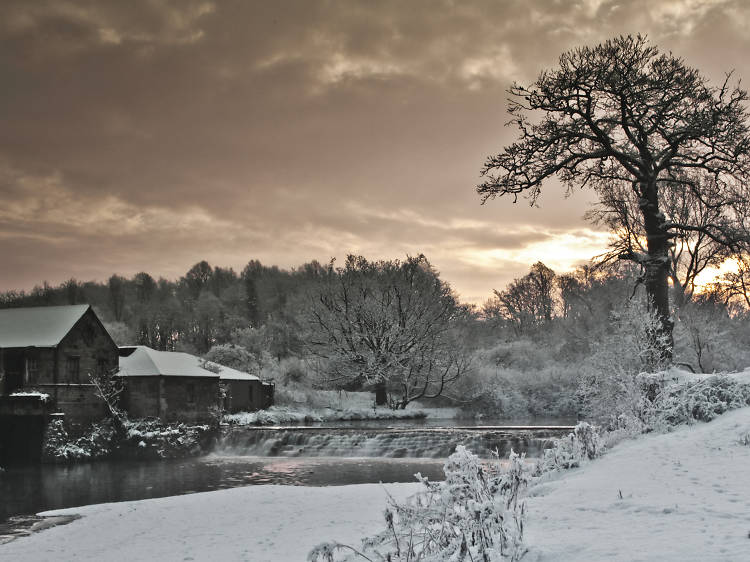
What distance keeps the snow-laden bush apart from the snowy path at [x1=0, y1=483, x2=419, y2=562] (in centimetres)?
315

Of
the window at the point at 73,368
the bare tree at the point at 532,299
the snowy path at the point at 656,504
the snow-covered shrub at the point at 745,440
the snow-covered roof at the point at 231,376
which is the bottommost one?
the snowy path at the point at 656,504

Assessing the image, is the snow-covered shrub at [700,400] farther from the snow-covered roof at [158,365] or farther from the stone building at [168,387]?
the snow-covered roof at [158,365]

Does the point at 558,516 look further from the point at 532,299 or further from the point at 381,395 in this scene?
the point at 532,299

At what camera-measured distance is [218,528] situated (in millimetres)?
12398

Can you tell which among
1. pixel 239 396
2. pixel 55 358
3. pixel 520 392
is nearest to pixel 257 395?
pixel 239 396

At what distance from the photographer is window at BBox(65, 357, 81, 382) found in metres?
34.9

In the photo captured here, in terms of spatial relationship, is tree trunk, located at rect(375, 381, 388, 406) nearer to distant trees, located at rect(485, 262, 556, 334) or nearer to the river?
the river

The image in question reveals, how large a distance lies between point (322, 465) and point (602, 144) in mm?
16099

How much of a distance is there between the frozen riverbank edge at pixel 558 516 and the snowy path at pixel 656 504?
1cm

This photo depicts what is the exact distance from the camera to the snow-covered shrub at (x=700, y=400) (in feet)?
44.5

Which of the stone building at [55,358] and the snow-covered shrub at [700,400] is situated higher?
the stone building at [55,358]

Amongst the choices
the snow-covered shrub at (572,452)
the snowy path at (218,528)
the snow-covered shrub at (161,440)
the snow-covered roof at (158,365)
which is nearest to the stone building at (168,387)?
the snow-covered roof at (158,365)

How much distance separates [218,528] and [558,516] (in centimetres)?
717

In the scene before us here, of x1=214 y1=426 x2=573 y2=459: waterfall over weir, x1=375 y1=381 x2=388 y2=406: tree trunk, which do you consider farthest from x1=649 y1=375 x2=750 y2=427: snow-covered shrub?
x1=375 y1=381 x2=388 y2=406: tree trunk
